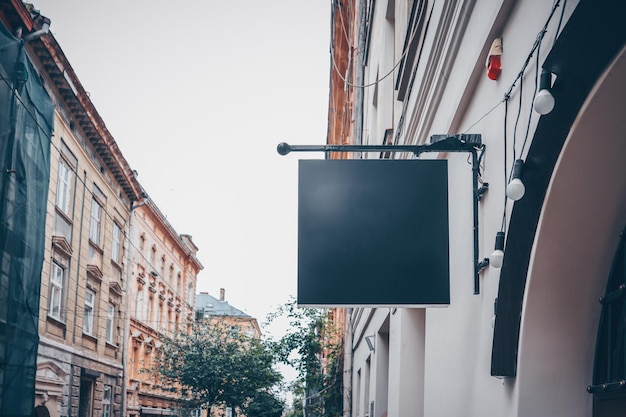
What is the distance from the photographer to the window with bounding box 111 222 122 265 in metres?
29.4

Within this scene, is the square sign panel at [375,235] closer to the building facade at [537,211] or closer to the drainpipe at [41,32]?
the building facade at [537,211]

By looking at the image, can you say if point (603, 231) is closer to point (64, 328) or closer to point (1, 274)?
point (1, 274)

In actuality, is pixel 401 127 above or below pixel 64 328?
above

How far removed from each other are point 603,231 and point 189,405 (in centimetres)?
2770

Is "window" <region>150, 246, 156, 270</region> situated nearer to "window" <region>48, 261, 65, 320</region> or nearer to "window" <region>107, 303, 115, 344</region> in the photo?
"window" <region>107, 303, 115, 344</region>

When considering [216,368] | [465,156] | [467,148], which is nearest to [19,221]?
[465,156]

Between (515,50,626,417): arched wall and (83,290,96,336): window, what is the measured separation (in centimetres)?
2301

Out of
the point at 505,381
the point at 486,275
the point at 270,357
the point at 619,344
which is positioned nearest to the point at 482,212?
the point at 486,275

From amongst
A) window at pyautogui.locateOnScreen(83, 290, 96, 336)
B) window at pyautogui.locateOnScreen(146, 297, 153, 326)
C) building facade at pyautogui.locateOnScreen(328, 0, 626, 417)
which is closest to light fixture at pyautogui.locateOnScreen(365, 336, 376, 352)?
building facade at pyautogui.locateOnScreen(328, 0, 626, 417)

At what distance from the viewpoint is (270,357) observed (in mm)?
29188

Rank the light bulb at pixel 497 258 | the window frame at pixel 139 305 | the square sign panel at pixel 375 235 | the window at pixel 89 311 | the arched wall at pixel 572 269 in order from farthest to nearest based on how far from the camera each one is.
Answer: the window frame at pixel 139 305, the window at pixel 89 311, the square sign panel at pixel 375 235, the light bulb at pixel 497 258, the arched wall at pixel 572 269

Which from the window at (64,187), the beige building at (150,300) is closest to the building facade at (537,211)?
the window at (64,187)

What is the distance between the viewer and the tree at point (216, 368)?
96.3ft

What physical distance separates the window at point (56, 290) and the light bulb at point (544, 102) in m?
20.1
